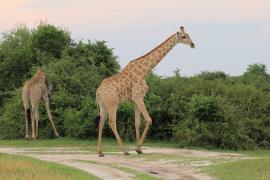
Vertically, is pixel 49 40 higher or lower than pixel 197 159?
higher

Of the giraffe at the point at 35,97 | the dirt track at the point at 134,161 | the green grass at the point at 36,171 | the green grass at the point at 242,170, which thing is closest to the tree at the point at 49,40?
the giraffe at the point at 35,97

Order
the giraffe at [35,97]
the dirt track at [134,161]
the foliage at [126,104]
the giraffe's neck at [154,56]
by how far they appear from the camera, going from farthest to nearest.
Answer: the giraffe at [35,97]
the foliage at [126,104]
the giraffe's neck at [154,56]
the dirt track at [134,161]

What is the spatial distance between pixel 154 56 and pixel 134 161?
4.99 metres

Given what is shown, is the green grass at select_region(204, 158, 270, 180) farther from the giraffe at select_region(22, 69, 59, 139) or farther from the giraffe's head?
the giraffe at select_region(22, 69, 59, 139)

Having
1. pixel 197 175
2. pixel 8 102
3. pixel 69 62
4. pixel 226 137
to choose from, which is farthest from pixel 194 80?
pixel 197 175

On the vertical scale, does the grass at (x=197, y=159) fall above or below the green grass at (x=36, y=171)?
above

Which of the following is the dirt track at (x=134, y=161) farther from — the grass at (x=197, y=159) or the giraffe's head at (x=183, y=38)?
the giraffe's head at (x=183, y=38)

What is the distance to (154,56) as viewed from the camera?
905 inches

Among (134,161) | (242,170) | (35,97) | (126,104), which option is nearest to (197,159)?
(134,161)

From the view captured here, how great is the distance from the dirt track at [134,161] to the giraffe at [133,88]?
37.2 inches

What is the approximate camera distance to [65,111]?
28.7 m

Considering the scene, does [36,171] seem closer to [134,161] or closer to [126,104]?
[134,161]

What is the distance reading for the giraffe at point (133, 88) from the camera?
21.4 m

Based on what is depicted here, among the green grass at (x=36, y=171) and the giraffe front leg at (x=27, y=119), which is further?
the giraffe front leg at (x=27, y=119)
